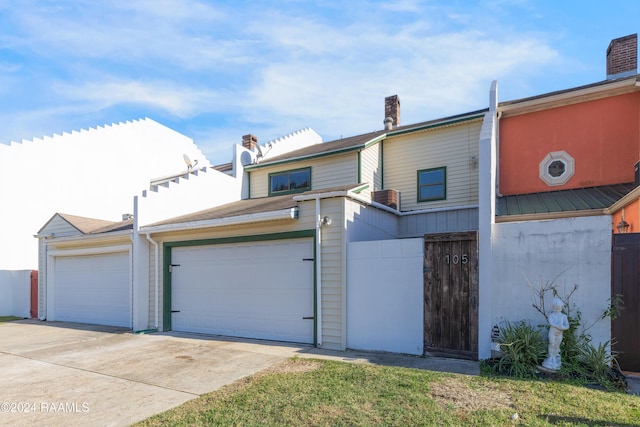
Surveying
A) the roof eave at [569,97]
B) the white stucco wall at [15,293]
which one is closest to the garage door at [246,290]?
the roof eave at [569,97]

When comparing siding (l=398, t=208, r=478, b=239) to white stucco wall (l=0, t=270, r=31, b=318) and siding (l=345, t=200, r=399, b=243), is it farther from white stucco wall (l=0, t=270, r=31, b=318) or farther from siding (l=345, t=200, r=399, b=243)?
white stucco wall (l=0, t=270, r=31, b=318)

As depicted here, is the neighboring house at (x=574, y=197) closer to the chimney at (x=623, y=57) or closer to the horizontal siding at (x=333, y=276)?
the chimney at (x=623, y=57)

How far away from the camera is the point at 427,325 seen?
22.0 feet

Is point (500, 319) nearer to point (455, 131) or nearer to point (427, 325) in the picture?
point (427, 325)

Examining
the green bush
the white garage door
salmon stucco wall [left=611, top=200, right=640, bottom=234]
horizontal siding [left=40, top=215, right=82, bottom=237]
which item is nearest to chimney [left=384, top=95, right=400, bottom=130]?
salmon stucco wall [left=611, top=200, right=640, bottom=234]

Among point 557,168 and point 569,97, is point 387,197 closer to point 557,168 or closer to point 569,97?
point 557,168

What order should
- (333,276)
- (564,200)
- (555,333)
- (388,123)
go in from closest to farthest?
(555,333) → (333,276) → (564,200) → (388,123)

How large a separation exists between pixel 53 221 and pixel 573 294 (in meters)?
15.1

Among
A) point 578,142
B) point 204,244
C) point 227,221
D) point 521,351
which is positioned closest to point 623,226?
point 578,142

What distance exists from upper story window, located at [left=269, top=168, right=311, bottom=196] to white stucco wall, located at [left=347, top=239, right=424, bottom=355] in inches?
221

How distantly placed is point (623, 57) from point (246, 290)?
39.8ft

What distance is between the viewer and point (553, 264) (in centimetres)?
594

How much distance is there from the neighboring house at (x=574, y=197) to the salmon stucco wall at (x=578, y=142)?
0.07 ft

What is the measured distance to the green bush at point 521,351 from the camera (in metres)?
5.52
